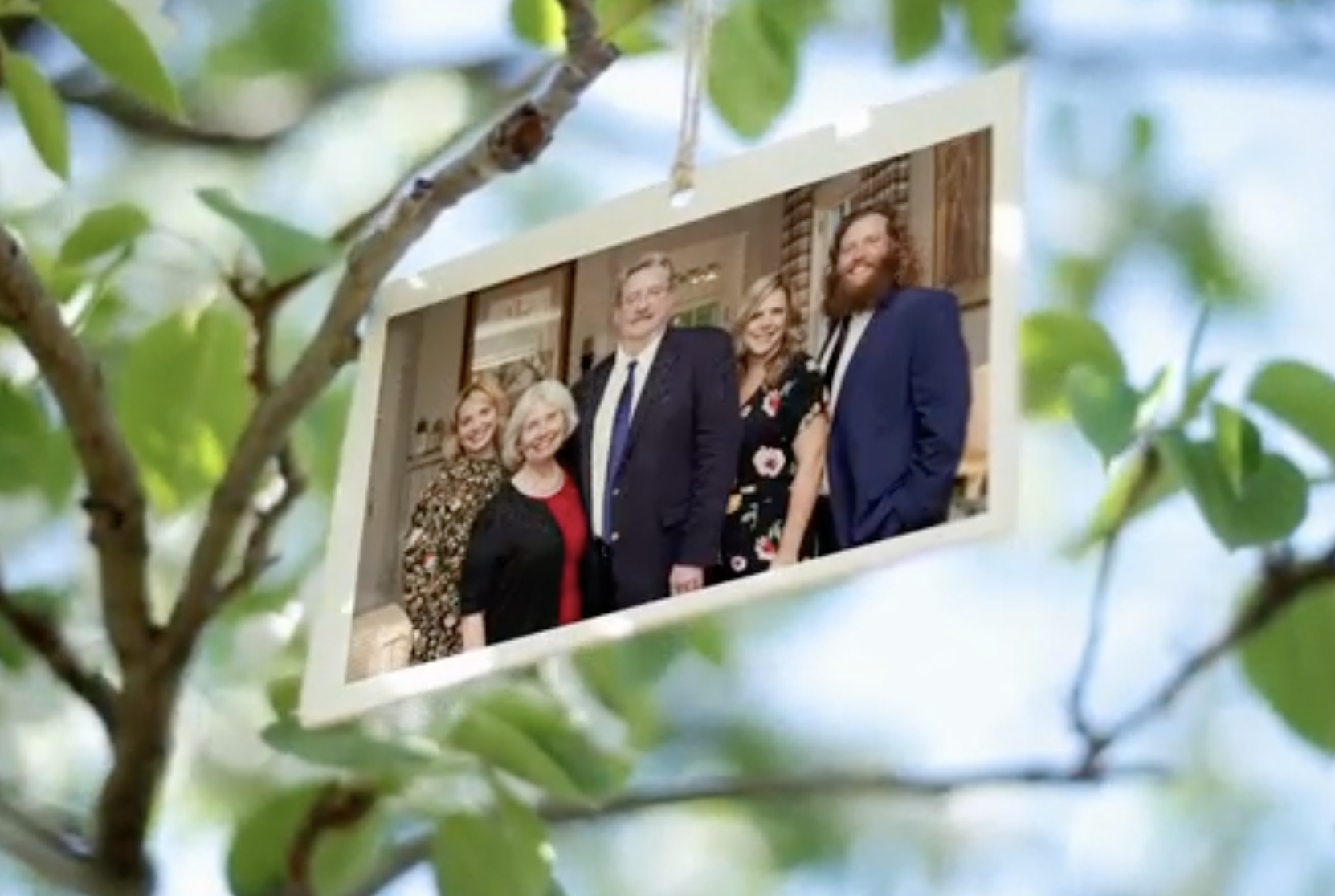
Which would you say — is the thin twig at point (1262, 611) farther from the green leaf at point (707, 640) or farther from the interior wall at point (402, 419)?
the interior wall at point (402, 419)

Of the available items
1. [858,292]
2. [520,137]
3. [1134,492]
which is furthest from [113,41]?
[1134,492]

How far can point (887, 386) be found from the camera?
1.57ft

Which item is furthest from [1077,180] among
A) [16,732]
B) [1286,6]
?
[16,732]

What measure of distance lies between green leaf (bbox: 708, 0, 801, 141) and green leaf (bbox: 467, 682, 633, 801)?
0.19m

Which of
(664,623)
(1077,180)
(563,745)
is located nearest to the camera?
(664,623)

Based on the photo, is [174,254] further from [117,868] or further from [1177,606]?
[1177,606]

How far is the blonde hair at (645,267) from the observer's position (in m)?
0.53

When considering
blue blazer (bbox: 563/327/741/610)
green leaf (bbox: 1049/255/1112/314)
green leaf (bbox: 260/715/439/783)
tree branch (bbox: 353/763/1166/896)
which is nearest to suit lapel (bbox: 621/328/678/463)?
blue blazer (bbox: 563/327/741/610)

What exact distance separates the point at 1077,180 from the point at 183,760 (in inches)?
18.3

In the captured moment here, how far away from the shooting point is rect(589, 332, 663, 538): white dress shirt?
0.53 m

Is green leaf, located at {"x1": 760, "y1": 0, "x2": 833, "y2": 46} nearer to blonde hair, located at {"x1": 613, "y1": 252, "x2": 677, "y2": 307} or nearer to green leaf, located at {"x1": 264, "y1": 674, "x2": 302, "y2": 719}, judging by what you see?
blonde hair, located at {"x1": 613, "y1": 252, "x2": 677, "y2": 307}

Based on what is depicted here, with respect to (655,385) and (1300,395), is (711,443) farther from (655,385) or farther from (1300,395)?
(1300,395)

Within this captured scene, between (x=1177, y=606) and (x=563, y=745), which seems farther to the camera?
(x=1177, y=606)

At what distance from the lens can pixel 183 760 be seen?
35.5 inches
